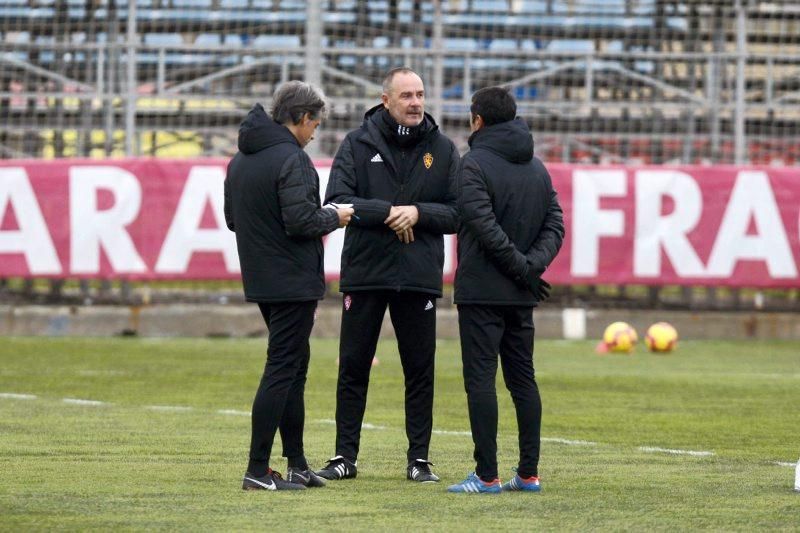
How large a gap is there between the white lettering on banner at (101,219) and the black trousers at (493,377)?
11132 millimetres

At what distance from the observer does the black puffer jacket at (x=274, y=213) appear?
7.48m

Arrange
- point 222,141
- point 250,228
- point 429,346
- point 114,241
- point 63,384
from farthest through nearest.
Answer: point 222,141
point 114,241
point 63,384
point 429,346
point 250,228

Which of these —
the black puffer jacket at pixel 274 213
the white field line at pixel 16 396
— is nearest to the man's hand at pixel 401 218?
the black puffer jacket at pixel 274 213

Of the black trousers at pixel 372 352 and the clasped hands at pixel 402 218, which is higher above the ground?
the clasped hands at pixel 402 218

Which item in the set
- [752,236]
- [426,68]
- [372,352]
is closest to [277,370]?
[372,352]

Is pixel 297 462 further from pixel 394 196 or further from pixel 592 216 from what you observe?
pixel 592 216

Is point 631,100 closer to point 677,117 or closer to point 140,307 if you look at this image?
point 677,117

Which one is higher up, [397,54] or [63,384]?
[397,54]

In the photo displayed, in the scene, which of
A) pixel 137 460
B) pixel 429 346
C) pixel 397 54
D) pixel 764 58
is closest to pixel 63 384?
pixel 137 460

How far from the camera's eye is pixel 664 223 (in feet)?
62.3

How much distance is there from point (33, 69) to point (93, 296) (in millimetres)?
3050

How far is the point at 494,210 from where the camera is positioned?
7.76 metres

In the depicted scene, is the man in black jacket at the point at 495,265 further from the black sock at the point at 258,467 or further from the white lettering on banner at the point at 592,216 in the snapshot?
the white lettering on banner at the point at 592,216

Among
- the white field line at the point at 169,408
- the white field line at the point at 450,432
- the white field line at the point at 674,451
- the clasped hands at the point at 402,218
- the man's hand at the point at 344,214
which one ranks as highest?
the man's hand at the point at 344,214
